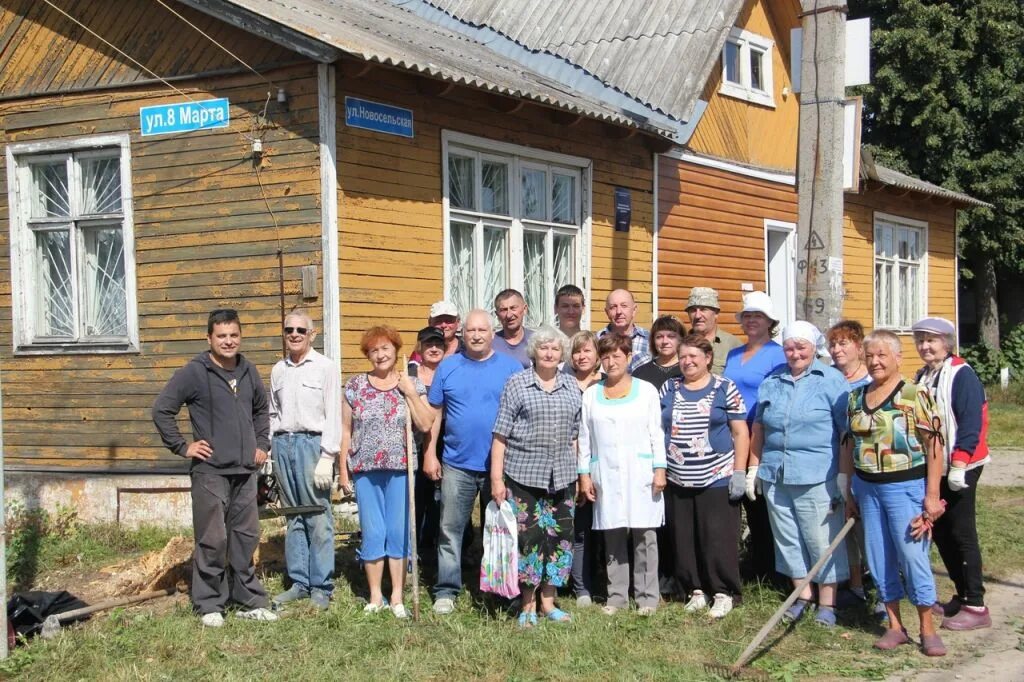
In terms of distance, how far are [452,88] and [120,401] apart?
12.1ft

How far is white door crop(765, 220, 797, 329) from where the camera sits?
563 inches

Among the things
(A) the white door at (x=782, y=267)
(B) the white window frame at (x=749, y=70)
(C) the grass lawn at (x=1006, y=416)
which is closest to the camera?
(B) the white window frame at (x=749, y=70)

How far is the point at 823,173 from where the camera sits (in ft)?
22.9

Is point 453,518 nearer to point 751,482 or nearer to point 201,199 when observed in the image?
point 751,482

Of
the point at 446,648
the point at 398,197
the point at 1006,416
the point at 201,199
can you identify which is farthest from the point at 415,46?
the point at 1006,416

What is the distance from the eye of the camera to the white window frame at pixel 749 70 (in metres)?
13.3

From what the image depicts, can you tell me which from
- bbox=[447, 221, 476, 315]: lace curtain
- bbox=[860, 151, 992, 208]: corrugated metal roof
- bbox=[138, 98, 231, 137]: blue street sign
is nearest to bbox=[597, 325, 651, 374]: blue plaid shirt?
bbox=[447, 221, 476, 315]: lace curtain

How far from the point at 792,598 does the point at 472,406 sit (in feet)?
6.57

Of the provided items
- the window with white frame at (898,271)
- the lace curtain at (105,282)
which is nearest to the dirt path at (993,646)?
the lace curtain at (105,282)

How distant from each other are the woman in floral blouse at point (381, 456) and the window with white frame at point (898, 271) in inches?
472

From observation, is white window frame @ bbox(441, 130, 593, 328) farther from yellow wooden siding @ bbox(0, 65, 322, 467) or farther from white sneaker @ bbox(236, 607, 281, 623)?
white sneaker @ bbox(236, 607, 281, 623)

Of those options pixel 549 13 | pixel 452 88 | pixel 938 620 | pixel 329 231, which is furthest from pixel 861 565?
pixel 549 13

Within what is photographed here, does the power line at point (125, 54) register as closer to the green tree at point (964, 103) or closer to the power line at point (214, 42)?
the power line at point (214, 42)

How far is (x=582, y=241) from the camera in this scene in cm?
1066
